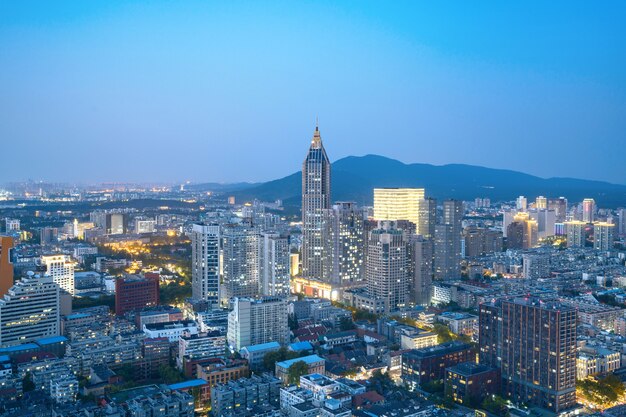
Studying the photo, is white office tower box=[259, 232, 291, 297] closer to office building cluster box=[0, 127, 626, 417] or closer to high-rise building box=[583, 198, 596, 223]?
office building cluster box=[0, 127, 626, 417]

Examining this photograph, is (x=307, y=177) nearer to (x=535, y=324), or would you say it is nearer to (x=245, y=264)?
(x=245, y=264)

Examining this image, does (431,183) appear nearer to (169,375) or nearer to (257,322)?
(257,322)

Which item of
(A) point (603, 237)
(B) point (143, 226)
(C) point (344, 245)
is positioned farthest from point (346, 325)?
(B) point (143, 226)

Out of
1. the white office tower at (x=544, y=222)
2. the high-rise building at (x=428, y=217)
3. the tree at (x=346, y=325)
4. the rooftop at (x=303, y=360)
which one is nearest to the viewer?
the rooftop at (x=303, y=360)

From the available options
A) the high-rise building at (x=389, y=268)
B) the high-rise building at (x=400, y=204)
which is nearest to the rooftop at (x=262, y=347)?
the high-rise building at (x=389, y=268)

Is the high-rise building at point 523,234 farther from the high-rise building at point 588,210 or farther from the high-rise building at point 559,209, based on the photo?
the high-rise building at point 559,209

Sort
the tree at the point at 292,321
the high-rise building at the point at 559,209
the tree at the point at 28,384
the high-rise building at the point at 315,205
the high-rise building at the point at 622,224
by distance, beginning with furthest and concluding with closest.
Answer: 1. the high-rise building at the point at 559,209
2. the high-rise building at the point at 622,224
3. the high-rise building at the point at 315,205
4. the tree at the point at 292,321
5. the tree at the point at 28,384

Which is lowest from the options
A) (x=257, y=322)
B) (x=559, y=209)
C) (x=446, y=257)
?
(x=257, y=322)
